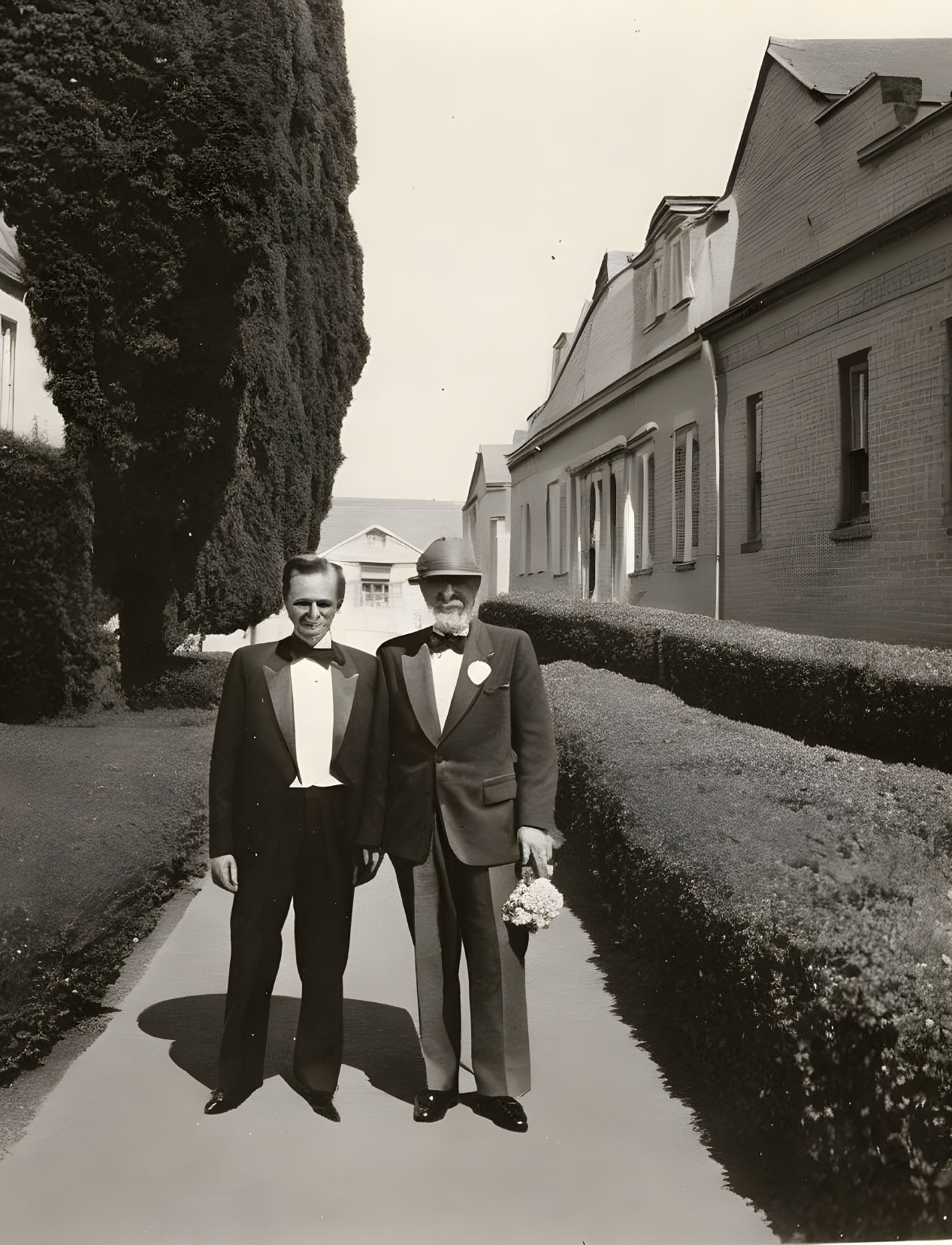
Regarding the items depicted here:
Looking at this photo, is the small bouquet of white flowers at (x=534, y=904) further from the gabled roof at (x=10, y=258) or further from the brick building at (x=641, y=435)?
the brick building at (x=641, y=435)

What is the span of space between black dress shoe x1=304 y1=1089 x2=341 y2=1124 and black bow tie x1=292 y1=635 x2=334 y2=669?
61.1 inches

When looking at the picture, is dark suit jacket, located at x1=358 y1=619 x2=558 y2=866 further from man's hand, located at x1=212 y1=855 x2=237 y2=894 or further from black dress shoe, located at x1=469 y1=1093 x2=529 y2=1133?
black dress shoe, located at x1=469 y1=1093 x2=529 y2=1133

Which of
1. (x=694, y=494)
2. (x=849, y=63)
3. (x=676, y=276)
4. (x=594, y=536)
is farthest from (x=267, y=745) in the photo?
(x=594, y=536)

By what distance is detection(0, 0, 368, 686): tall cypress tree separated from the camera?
5789 millimetres

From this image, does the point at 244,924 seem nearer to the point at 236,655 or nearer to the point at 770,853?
the point at 236,655

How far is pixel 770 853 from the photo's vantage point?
458cm

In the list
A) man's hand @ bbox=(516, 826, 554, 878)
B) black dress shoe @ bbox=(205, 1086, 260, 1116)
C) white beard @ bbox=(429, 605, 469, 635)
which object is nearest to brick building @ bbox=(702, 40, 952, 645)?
white beard @ bbox=(429, 605, 469, 635)

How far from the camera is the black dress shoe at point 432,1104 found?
176 inches

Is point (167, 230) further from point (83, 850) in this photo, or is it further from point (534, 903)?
point (534, 903)

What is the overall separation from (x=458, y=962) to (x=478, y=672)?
1076 millimetres

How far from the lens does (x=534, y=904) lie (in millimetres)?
4277

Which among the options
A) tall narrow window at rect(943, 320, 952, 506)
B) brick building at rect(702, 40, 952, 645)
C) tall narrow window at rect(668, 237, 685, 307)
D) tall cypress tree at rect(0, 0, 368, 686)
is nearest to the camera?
tall cypress tree at rect(0, 0, 368, 686)

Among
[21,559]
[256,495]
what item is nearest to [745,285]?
[256,495]

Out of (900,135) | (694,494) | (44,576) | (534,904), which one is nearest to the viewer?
(534,904)
